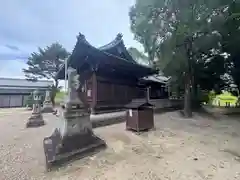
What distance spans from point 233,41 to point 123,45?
703cm

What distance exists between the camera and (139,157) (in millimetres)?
5852

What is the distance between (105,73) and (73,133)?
6497mm

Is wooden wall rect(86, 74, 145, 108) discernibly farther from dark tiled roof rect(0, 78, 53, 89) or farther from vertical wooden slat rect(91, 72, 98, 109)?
dark tiled roof rect(0, 78, 53, 89)

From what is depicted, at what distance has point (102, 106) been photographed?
1143cm

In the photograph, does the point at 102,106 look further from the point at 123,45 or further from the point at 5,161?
the point at 5,161

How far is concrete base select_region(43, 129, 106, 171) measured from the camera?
5.28 meters

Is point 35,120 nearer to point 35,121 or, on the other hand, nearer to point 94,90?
point 35,121

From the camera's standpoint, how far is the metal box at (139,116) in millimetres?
8336

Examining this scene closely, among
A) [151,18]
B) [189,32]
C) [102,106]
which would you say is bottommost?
[102,106]

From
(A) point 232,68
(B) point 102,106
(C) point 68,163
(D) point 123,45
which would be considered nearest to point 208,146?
(C) point 68,163

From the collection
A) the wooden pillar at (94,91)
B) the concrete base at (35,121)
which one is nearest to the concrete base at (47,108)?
the concrete base at (35,121)

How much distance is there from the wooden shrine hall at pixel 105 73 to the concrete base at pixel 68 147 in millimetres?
4614

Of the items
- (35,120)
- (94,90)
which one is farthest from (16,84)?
(94,90)

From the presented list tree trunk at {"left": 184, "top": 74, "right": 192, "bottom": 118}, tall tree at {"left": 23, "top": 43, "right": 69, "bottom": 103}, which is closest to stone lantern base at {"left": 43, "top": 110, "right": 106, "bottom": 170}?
tree trunk at {"left": 184, "top": 74, "right": 192, "bottom": 118}
